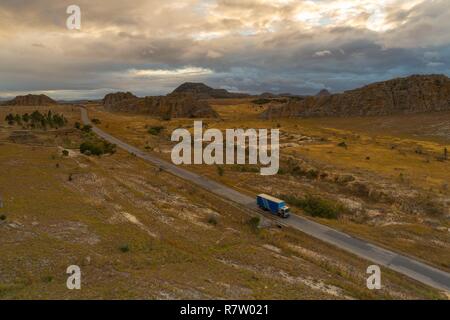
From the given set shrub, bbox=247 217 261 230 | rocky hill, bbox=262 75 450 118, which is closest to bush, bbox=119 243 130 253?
shrub, bbox=247 217 261 230

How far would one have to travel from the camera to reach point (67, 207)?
30.8 m

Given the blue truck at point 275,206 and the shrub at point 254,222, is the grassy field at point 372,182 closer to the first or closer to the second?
the blue truck at point 275,206

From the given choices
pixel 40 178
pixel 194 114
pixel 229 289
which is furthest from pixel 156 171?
pixel 194 114

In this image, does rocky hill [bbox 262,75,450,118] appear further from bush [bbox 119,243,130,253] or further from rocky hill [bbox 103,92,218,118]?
bush [bbox 119,243,130,253]

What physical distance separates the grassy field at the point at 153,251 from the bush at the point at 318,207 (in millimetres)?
6445

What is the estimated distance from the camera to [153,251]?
23.0m

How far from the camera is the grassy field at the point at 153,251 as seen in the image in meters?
18.2

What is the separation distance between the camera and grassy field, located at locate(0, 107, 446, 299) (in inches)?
717

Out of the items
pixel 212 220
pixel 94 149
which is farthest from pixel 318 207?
pixel 94 149

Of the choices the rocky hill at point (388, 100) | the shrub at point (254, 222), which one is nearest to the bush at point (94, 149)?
the shrub at point (254, 222)

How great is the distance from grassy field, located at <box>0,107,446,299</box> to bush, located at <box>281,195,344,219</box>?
645 centimetres

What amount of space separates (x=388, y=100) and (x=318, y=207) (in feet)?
415
